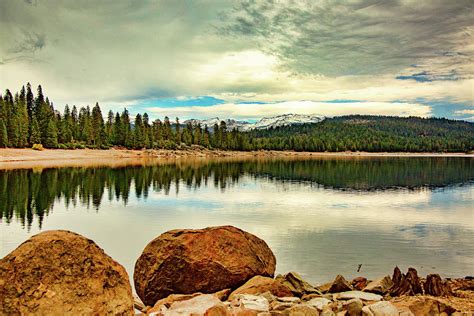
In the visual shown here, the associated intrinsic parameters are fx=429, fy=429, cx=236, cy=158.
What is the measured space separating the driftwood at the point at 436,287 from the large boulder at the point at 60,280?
8.29 metres

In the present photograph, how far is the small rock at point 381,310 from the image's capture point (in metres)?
8.80

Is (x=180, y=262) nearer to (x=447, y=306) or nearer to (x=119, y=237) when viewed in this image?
(x=447, y=306)

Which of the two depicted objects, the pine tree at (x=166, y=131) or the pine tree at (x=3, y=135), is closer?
the pine tree at (x=3, y=135)

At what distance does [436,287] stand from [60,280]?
9.88m

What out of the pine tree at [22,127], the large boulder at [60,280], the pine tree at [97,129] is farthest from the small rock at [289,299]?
the pine tree at [97,129]

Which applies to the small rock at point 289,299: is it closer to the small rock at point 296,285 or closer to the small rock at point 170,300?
the small rock at point 296,285

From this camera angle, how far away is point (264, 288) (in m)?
11.4

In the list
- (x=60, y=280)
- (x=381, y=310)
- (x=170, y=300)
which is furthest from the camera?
(x=170, y=300)

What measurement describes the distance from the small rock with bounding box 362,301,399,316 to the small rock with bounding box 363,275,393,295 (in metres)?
2.93

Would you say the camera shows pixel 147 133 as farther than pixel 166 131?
No

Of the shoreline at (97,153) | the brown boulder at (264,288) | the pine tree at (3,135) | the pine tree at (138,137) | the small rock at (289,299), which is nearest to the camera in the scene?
the small rock at (289,299)

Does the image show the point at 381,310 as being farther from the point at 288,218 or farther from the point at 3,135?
the point at 3,135

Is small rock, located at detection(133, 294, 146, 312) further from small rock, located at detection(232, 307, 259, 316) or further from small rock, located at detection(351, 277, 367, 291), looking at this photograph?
small rock, located at detection(351, 277, 367, 291)

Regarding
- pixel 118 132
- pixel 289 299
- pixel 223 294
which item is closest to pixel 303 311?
pixel 289 299
